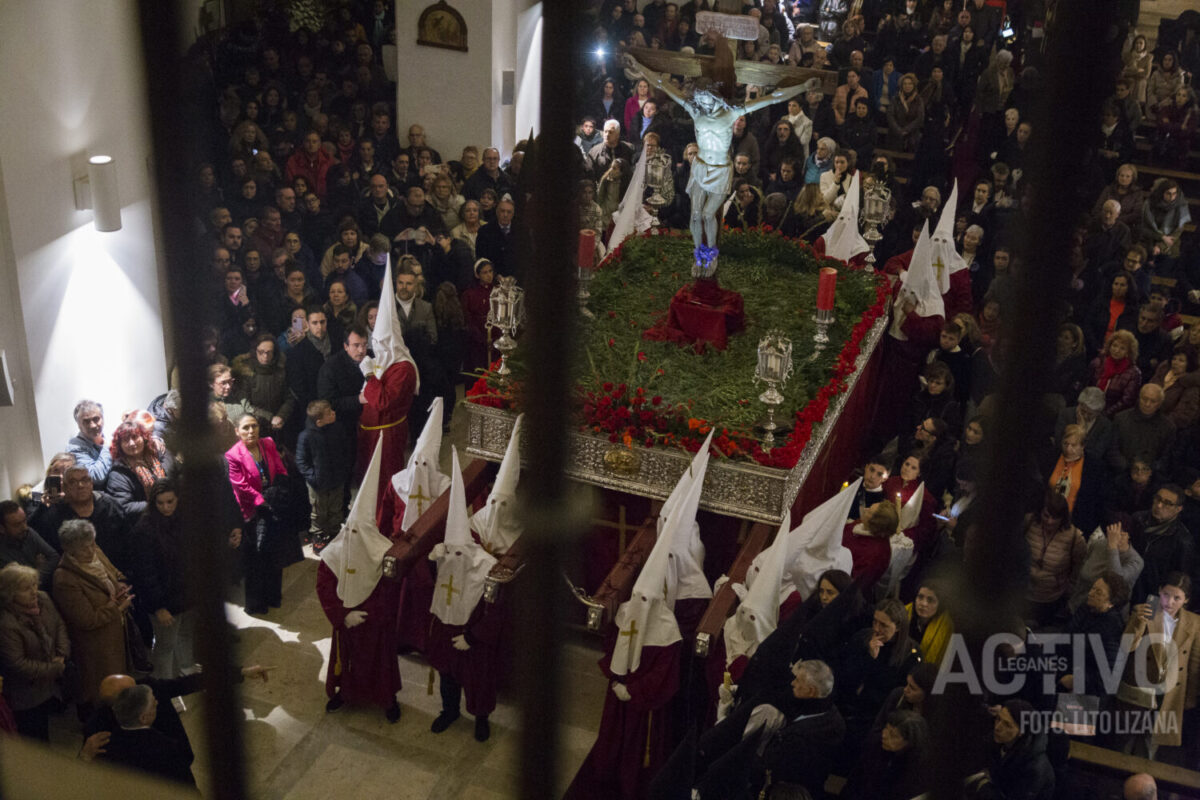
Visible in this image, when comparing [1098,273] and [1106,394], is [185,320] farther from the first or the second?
[1098,273]

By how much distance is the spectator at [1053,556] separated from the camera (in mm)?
5859

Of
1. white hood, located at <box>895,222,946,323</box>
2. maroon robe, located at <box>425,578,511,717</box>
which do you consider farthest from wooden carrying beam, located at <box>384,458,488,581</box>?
white hood, located at <box>895,222,946,323</box>

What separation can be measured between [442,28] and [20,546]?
8312 mm

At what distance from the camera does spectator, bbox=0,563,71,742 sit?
16.9 feet

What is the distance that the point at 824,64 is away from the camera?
13.4m

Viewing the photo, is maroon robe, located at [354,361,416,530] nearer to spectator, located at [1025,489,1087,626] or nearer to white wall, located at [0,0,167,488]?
white wall, located at [0,0,167,488]

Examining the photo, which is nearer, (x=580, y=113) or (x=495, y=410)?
(x=580, y=113)

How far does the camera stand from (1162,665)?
5457 mm

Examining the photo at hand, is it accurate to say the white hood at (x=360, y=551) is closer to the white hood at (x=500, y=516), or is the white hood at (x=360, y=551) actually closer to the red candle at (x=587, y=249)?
the white hood at (x=500, y=516)

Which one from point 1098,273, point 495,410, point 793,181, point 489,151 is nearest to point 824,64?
point 793,181

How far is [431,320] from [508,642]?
8.56 feet

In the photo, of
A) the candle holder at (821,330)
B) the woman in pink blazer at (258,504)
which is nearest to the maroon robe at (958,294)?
the candle holder at (821,330)

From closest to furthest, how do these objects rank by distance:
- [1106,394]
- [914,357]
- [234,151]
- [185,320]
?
1. [185,320]
2. [1106,394]
3. [914,357]
4. [234,151]

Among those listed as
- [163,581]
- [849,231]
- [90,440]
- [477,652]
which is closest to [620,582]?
[477,652]
